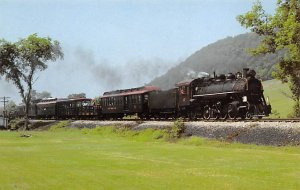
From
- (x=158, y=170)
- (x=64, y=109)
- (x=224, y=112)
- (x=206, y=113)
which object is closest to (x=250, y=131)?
(x=224, y=112)

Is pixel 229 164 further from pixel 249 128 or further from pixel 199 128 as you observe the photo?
pixel 199 128

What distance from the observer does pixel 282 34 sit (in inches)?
1694

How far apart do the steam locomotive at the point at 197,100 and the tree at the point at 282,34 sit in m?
7.69

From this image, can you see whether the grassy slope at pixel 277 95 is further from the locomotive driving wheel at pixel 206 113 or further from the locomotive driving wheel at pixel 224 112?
the locomotive driving wheel at pixel 224 112

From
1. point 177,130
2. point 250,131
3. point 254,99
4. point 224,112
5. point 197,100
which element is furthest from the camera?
point 197,100

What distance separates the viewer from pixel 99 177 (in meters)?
16.9

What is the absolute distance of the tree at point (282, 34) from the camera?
42.2m

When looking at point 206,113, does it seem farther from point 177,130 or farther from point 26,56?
point 26,56

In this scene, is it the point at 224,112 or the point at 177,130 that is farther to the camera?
the point at 224,112

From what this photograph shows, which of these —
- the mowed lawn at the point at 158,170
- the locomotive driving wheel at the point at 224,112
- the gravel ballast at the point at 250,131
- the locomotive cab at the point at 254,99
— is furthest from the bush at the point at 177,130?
the mowed lawn at the point at 158,170

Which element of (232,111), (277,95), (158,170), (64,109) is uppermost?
(277,95)

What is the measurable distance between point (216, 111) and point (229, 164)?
18.8m

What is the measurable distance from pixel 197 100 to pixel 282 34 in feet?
35.2

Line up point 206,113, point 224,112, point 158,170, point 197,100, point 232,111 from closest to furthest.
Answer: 1. point 158,170
2. point 232,111
3. point 224,112
4. point 206,113
5. point 197,100
